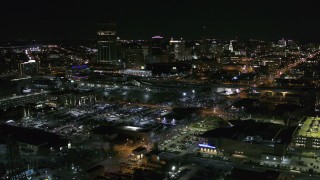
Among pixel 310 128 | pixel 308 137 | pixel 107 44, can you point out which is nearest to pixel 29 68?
pixel 107 44

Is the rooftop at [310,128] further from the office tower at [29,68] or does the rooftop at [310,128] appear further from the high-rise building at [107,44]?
the high-rise building at [107,44]

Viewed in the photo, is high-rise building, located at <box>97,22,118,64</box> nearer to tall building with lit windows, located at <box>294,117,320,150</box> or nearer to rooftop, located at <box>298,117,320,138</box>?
rooftop, located at <box>298,117,320,138</box>

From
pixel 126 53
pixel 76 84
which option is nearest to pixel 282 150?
pixel 76 84

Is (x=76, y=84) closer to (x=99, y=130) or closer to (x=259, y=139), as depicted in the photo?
(x=99, y=130)

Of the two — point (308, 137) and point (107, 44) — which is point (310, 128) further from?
point (107, 44)

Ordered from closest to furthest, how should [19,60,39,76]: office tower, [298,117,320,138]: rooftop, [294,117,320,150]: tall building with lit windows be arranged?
[294,117,320,150]: tall building with lit windows
[298,117,320,138]: rooftop
[19,60,39,76]: office tower

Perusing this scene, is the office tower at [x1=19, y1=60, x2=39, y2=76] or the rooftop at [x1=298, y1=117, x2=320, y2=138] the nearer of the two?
the rooftop at [x1=298, y1=117, x2=320, y2=138]

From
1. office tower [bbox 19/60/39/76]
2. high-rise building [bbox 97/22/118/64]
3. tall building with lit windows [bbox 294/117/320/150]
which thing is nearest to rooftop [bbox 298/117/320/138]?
tall building with lit windows [bbox 294/117/320/150]

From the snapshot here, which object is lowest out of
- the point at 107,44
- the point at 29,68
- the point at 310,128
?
the point at 310,128
